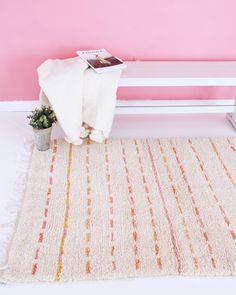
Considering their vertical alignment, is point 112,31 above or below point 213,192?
above

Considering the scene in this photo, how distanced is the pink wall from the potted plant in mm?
473

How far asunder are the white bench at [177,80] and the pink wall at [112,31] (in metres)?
0.11

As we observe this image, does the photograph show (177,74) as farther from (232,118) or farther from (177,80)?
(232,118)

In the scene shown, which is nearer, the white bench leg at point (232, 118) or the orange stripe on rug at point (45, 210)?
the orange stripe on rug at point (45, 210)

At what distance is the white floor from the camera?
1427mm

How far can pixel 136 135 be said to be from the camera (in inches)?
95.0

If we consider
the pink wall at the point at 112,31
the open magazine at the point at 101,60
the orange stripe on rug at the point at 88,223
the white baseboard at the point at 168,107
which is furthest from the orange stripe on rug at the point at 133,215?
the pink wall at the point at 112,31

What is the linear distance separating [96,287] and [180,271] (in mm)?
315

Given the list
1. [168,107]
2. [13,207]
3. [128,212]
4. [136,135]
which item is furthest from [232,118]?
[13,207]

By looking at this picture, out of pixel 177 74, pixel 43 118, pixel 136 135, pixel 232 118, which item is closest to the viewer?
pixel 43 118

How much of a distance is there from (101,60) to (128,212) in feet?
3.08

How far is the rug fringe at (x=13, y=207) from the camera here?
1587 mm

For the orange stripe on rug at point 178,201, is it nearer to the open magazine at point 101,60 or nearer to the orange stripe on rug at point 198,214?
the orange stripe on rug at point 198,214

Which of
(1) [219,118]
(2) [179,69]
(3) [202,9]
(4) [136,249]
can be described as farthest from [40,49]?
(4) [136,249]
